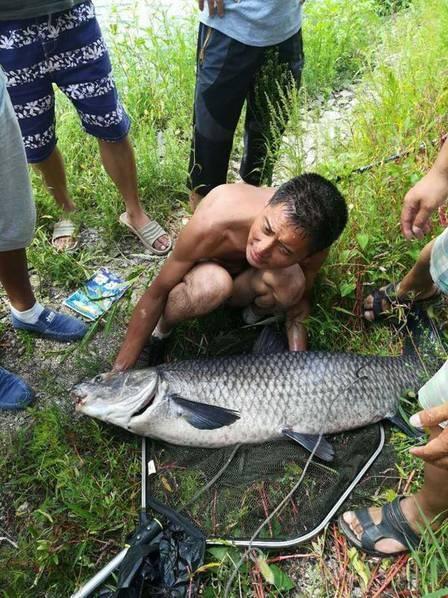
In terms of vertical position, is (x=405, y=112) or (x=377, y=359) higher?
(x=405, y=112)

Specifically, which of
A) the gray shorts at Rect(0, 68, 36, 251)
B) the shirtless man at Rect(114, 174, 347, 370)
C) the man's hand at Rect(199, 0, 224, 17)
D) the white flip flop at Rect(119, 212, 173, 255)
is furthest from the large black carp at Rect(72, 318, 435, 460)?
the man's hand at Rect(199, 0, 224, 17)

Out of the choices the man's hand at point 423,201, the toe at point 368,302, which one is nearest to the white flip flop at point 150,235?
the toe at point 368,302

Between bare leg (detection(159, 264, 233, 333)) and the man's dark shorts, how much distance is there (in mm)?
1251

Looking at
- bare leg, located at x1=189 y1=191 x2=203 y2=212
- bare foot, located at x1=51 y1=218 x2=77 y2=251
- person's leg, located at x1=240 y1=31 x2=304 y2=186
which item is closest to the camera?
person's leg, located at x1=240 y1=31 x2=304 y2=186

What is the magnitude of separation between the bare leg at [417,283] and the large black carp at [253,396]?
1.62 ft

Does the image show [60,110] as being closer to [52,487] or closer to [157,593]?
[52,487]

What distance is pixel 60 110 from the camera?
5191 mm

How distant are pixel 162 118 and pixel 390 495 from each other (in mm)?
4344

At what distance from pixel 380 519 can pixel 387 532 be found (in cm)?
6

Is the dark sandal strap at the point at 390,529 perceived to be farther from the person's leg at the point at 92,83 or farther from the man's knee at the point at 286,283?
the person's leg at the point at 92,83

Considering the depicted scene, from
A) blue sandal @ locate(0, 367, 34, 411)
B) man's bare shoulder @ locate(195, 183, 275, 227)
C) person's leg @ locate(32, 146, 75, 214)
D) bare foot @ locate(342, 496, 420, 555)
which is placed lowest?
bare foot @ locate(342, 496, 420, 555)

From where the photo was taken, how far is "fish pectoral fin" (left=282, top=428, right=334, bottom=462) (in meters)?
2.55

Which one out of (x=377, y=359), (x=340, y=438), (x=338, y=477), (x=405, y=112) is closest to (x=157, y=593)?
(x=338, y=477)

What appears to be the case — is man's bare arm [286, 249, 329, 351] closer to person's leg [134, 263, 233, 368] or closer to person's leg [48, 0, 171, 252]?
person's leg [134, 263, 233, 368]
